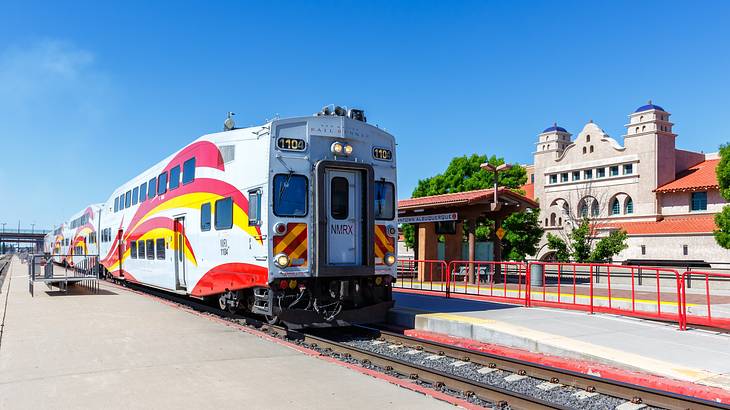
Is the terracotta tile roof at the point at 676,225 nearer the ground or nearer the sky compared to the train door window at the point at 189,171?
nearer the ground

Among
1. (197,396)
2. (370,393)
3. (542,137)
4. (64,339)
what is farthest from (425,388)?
(542,137)

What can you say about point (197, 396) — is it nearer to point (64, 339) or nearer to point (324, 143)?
point (64, 339)

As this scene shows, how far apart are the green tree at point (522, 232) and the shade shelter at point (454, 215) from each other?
44.8ft

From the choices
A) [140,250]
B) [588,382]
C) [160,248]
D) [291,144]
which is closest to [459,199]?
[160,248]

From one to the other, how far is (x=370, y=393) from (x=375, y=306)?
4.66 metres

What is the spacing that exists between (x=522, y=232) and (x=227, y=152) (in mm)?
29506

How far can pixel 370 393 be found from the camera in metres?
6.57

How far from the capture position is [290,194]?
10.5m

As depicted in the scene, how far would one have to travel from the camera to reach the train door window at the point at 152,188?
17281 millimetres

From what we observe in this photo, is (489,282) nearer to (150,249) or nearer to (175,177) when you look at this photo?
(150,249)

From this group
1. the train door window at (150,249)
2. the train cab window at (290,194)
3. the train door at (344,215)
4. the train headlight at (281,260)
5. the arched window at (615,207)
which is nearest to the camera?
the train headlight at (281,260)

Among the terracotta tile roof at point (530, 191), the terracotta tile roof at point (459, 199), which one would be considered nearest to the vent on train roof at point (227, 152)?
the terracotta tile roof at point (459, 199)

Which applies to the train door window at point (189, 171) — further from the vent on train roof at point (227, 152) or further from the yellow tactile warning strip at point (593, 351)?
the yellow tactile warning strip at point (593, 351)

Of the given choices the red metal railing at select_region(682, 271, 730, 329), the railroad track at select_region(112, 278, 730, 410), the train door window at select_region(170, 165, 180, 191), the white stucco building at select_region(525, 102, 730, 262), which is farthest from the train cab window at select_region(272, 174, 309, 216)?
the white stucco building at select_region(525, 102, 730, 262)
